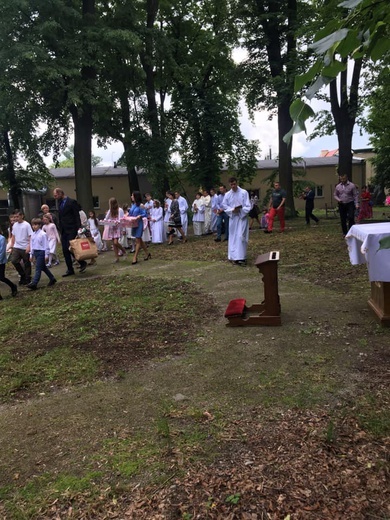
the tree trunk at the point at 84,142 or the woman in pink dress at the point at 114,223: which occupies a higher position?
the tree trunk at the point at 84,142

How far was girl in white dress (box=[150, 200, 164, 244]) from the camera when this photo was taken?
16.3m

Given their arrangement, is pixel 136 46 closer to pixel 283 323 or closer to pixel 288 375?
pixel 283 323

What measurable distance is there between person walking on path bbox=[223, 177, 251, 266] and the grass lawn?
303 cm

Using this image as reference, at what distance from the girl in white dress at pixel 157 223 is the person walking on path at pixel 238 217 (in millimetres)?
6726

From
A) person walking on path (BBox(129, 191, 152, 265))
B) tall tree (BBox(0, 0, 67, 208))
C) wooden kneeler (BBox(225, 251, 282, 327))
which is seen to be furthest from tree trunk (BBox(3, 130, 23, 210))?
wooden kneeler (BBox(225, 251, 282, 327))

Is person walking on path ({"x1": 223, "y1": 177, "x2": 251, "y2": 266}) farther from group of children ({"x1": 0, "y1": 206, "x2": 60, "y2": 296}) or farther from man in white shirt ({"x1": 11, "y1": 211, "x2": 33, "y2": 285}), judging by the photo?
man in white shirt ({"x1": 11, "y1": 211, "x2": 33, "y2": 285})

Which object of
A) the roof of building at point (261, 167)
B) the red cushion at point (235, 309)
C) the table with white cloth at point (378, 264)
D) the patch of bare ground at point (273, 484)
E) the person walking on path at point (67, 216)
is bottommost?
the patch of bare ground at point (273, 484)

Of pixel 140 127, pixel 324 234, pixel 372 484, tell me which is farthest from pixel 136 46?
pixel 372 484

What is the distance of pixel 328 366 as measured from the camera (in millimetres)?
4176

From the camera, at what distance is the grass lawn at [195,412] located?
101 inches

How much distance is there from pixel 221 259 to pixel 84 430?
26.1 ft

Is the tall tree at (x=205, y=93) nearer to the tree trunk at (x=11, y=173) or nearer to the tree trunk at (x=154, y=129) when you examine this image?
→ the tree trunk at (x=154, y=129)

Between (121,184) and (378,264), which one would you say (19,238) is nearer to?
(378,264)

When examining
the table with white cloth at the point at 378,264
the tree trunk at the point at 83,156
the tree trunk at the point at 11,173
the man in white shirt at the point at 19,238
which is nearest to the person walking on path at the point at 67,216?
the man in white shirt at the point at 19,238
